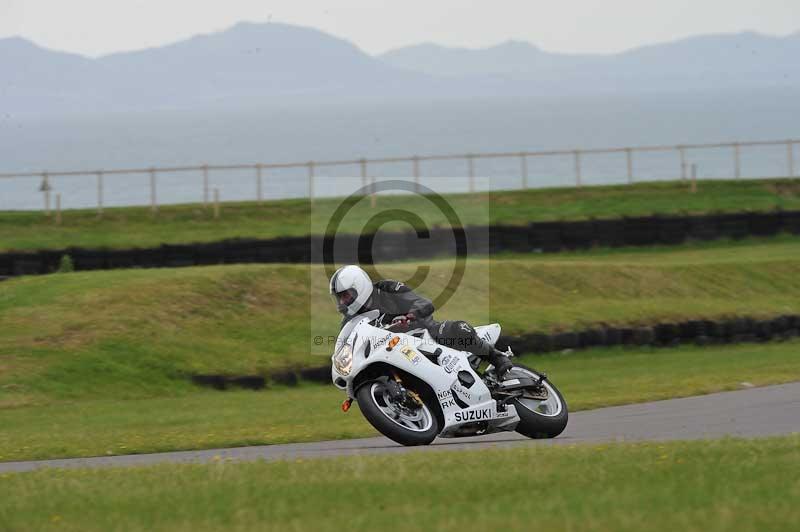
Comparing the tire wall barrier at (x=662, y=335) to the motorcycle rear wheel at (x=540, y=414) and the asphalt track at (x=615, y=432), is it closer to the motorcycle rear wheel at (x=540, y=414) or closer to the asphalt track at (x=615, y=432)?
the asphalt track at (x=615, y=432)

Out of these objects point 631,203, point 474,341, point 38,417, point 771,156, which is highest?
point 771,156

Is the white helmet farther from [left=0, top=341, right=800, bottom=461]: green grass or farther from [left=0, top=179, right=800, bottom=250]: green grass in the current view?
[left=0, top=179, right=800, bottom=250]: green grass

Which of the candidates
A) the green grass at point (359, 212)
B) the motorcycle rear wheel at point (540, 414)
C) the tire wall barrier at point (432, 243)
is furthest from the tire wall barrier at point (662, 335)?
the green grass at point (359, 212)

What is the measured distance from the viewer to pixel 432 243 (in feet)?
113

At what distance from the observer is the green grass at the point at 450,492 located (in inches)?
293

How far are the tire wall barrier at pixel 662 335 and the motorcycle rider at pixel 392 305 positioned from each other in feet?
36.2

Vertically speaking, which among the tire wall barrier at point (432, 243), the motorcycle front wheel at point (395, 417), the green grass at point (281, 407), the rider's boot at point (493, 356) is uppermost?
the tire wall barrier at point (432, 243)

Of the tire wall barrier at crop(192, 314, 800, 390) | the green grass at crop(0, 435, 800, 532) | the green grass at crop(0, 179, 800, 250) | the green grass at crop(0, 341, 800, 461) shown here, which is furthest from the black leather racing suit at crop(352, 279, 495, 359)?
the green grass at crop(0, 179, 800, 250)

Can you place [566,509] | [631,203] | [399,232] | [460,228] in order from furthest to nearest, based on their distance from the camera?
[631,203]
[460,228]
[399,232]
[566,509]

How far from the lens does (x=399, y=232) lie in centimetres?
3378

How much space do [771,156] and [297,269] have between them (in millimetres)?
130481

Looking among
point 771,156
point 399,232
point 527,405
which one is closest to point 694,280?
point 399,232

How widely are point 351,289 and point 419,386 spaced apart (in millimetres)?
1086

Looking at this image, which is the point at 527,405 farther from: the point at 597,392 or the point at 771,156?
the point at 771,156
